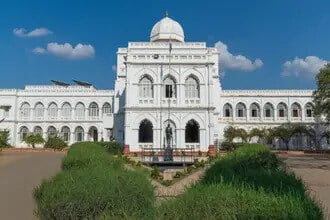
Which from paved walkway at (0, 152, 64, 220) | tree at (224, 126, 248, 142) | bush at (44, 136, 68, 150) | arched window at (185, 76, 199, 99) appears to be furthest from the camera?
tree at (224, 126, 248, 142)

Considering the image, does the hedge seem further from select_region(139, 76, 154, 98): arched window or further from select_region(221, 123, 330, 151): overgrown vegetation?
select_region(221, 123, 330, 151): overgrown vegetation

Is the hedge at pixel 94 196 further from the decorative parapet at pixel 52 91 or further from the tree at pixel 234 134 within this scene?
the decorative parapet at pixel 52 91

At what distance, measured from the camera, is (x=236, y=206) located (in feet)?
15.9

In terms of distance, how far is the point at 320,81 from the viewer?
3547cm

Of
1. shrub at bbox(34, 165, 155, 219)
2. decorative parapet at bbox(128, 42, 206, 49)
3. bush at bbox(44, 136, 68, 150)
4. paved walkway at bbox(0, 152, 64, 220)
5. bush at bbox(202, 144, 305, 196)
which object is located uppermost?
decorative parapet at bbox(128, 42, 206, 49)

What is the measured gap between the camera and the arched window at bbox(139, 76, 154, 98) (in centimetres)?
3959

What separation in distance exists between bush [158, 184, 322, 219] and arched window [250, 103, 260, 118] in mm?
50739

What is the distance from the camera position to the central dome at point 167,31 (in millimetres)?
47500

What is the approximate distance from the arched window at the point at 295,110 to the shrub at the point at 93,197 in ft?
164

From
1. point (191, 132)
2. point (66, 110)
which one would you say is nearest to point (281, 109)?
point (191, 132)

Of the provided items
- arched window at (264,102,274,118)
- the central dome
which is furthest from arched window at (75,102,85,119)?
arched window at (264,102,274,118)

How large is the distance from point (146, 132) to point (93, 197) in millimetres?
34839

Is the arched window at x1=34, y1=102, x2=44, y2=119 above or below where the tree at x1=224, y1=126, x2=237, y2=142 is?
above

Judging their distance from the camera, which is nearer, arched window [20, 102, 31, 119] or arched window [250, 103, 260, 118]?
arched window [250, 103, 260, 118]
